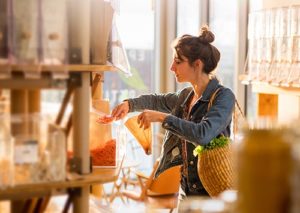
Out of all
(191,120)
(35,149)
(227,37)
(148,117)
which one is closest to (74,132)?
(35,149)

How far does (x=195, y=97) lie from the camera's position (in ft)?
9.20

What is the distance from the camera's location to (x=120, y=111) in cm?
258

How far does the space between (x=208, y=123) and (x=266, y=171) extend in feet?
4.84

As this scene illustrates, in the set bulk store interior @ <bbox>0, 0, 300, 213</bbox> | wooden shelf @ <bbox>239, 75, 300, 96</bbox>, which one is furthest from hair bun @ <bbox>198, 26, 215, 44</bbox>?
wooden shelf @ <bbox>239, 75, 300, 96</bbox>

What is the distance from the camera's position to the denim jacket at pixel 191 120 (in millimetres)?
2490

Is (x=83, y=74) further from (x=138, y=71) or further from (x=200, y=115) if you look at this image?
(x=138, y=71)

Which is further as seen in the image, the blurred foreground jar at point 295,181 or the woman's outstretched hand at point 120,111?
the woman's outstretched hand at point 120,111

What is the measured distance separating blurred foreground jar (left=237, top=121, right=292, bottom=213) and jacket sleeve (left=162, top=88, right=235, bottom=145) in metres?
1.40

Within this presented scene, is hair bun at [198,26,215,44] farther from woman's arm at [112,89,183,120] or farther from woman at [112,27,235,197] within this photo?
woman's arm at [112,89,183,120]

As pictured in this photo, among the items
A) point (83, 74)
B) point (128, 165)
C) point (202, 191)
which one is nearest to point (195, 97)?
point (202, 191)

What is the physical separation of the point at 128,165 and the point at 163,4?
7.36 ft

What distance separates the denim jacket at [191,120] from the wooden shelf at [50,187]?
2.74ft

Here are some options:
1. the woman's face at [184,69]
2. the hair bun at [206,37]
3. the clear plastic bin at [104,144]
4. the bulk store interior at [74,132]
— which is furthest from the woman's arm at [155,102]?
the clear plastic bin at [104,144]

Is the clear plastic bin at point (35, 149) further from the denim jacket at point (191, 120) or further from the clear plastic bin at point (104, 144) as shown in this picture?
the denim jacket at point (191, 120)
